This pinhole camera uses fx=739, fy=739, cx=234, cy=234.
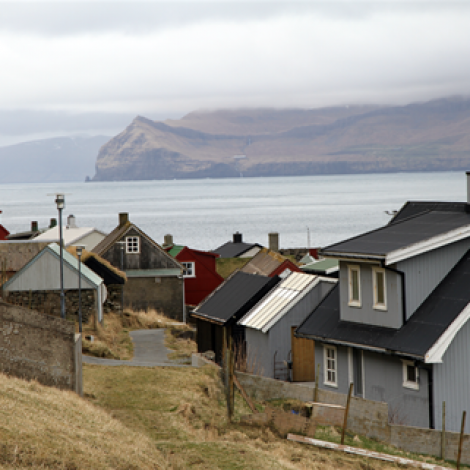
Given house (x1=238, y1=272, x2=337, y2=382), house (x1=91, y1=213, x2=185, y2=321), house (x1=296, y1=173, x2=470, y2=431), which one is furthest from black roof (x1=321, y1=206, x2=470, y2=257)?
house (x1=91, y1=213, x2=185, y2=321)

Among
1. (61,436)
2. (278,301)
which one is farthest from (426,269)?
(61,436)

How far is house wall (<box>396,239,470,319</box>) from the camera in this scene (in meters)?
22.5

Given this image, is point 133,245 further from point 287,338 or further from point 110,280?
point 287,338

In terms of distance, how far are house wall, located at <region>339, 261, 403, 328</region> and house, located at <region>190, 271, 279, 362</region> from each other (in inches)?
261

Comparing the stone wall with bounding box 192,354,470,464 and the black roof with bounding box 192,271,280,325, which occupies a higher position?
the black roof with bounding box 192,271,280,325

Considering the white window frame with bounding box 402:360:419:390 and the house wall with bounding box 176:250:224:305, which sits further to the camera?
the house wall with bounding box 176:250:224:305

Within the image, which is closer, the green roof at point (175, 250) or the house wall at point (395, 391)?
the house wall at point (395, 391)

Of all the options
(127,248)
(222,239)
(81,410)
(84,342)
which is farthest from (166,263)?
(222,239)

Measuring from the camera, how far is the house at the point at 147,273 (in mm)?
55406

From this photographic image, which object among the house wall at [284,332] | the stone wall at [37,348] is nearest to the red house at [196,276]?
the house wall at [284,332]

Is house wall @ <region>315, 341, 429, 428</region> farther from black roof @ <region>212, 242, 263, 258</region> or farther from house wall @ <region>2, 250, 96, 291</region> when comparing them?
black roof @ <region>212, 242, 263, 258</region>

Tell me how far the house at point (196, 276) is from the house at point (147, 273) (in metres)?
3.97

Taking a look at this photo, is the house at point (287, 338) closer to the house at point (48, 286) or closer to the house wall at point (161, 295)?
the house at point (48, 286)

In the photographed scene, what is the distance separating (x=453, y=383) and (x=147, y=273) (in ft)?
122
